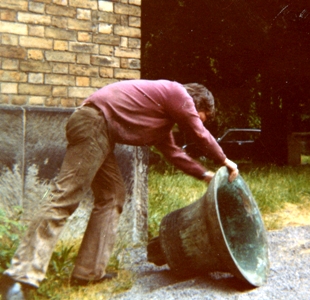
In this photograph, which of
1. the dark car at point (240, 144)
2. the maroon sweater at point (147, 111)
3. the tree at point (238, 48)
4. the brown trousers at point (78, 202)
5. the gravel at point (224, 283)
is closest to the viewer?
the brown trousers at point (78, 202)

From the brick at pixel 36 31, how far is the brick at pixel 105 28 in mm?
604

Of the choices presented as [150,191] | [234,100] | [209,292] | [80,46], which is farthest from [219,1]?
[209,292]

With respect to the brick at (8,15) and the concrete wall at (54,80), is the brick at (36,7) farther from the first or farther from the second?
the brick at (8,15)

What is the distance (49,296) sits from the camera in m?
3.77

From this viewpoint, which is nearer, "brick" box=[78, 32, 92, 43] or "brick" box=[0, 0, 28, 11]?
"brick" box=[0, 0, 28, 11]

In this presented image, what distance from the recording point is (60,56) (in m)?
5.15

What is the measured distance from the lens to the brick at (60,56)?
509 cm

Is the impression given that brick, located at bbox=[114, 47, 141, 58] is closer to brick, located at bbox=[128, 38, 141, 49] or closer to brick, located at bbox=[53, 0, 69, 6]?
brick, located at bbox=[128, 38, 141, 49]

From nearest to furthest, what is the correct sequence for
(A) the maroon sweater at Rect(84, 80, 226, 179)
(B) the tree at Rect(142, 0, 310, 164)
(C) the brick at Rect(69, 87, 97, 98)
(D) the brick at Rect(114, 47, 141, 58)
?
(A) the maroon sweater at Rect(84, 80, 226, 179)
(C) the brick at Rect(69, 87, 97, 98)
(D) the brick at Rect(114, 47, 141, 58)
(B) the tree at Rect(142, 0, 310, 164)

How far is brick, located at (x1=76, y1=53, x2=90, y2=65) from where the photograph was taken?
17.2 ft

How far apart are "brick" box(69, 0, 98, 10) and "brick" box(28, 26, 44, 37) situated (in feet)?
1.37

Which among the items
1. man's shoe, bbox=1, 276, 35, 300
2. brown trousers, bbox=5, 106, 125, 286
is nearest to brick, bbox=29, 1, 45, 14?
brown trousers, bbox=5, 106, 125, 286

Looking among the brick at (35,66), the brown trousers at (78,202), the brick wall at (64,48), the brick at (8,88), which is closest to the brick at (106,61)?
the brick wall at (64,48)

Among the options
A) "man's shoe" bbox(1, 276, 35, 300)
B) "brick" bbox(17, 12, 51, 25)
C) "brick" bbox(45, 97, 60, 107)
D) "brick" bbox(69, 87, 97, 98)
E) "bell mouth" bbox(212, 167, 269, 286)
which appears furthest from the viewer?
"brick" bbox(69, 87, 97, 98)
